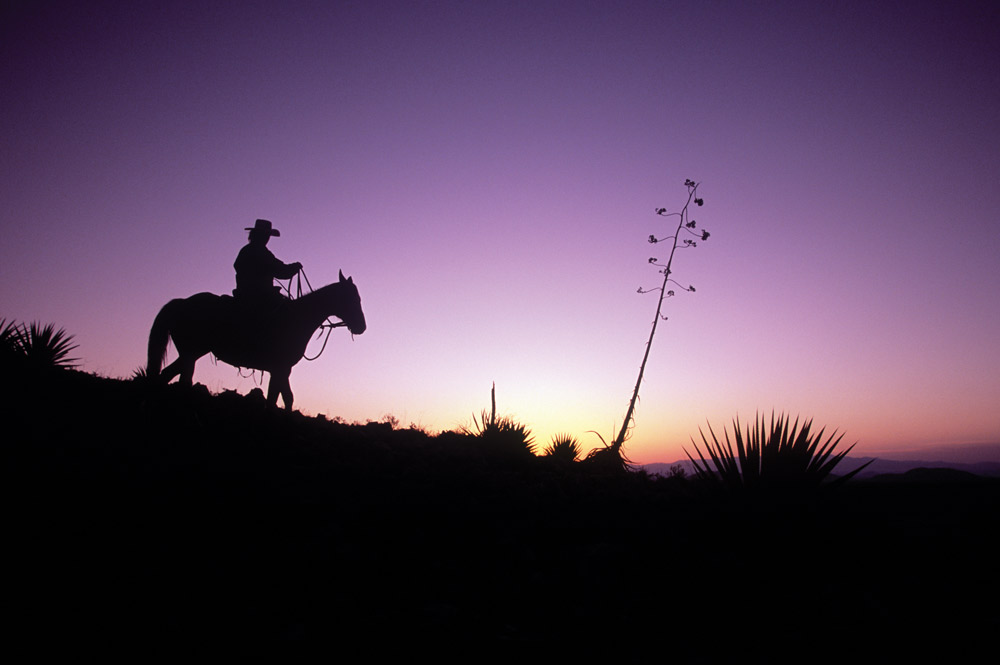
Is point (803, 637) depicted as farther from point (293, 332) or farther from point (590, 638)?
point (293, 332)

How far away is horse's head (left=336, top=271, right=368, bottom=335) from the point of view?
344 inches

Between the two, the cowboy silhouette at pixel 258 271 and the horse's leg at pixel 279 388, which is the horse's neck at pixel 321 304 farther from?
the horse's leg at pixel 279 388

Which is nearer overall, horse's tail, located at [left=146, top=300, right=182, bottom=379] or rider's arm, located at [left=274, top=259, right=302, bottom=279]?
horse's tail, located at [left=146, top=300, right=182, bottom=379]

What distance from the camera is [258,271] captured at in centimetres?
838

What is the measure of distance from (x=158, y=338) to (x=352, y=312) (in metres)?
2.98

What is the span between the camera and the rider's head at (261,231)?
8.59 metres

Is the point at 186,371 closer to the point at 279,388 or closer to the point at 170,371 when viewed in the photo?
the point at 170,371

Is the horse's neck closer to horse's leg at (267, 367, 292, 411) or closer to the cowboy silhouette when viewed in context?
the cowboy silhouette

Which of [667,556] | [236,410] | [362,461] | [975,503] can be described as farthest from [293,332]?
[975,503]

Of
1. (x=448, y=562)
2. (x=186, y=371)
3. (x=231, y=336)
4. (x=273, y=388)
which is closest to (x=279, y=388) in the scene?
(x=273, y=388)

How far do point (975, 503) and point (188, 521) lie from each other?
312 inches

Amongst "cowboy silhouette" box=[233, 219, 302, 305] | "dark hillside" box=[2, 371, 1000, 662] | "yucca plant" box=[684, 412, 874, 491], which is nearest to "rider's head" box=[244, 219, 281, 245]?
"cowboy silhouette" box=[233, 219, 302, 305]

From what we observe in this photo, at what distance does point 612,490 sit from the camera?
6.71m

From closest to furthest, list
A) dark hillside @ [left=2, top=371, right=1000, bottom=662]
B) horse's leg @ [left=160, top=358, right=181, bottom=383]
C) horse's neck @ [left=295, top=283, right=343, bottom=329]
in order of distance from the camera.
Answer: dark hillside @ [left=2, top=371, right=1000, bottom=662] → horse's leg @ [left=160, top=358, right=181, bottom=383] → horse's neck @ [left=295, top=283, right=343, bottom=329]
